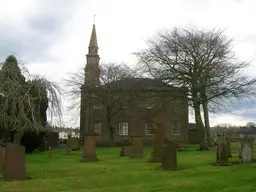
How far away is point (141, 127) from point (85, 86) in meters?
11.5

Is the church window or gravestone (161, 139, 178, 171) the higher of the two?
the church window

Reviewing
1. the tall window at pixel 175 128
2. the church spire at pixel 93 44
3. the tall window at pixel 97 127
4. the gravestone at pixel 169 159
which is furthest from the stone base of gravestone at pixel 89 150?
the church spire at pixel 93 44

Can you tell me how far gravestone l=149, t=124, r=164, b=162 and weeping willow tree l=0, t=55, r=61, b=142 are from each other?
734 cm

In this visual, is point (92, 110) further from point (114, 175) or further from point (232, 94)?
point (114, 175)

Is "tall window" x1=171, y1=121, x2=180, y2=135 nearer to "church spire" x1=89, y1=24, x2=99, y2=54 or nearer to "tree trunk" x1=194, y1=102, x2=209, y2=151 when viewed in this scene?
"tree trunk" x1=194, y1=102, x2=209, y2=151

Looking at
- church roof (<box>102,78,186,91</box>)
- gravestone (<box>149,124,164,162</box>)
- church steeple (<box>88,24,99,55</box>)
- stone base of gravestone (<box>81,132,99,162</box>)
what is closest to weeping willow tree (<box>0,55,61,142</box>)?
stone base of gravestone (<box>81,132,99,162</box>)

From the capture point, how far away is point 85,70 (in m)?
41.9

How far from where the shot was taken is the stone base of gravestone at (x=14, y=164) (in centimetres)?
1212

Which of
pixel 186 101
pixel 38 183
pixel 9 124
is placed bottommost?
pixel 38 183

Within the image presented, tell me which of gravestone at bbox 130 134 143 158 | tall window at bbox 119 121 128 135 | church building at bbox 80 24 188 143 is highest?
church building at bbox 80 24 188 143

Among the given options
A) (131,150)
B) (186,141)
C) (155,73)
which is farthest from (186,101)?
(186,141)

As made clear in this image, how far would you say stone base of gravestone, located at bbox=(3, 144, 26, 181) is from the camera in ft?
39.8

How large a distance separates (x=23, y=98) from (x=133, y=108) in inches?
831

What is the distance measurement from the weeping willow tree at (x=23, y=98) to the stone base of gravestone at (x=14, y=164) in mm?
8333
